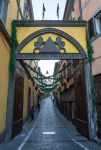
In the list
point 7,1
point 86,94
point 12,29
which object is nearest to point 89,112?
point 86,94

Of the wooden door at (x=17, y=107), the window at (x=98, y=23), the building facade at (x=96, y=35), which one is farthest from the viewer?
the wooden door at (x=17, y=107)

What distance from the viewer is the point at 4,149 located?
7379mm

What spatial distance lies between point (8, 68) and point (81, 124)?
5013mm

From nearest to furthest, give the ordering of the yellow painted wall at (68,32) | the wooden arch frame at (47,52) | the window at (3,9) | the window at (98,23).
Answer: the window at (3,9)
the window at (98,23)
the wooden arch frame at (47,52)
the yellow painted wall at (68,32)

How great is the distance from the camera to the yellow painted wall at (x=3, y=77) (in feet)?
26.9

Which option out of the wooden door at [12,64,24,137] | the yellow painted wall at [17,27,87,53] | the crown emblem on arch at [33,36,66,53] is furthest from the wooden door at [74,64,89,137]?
the wooden door at [12,64,24,137]

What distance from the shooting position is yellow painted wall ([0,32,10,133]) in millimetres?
8207

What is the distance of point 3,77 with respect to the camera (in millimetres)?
8539

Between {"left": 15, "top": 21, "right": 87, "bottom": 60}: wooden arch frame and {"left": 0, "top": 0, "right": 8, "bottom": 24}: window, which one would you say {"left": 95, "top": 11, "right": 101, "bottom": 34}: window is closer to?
{"left": 15, "top": 21, "right": 87, "bottom": 60}: wooden arch frame

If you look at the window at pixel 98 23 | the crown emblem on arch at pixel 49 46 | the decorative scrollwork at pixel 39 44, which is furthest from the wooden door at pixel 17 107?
the window at pixel 98 23

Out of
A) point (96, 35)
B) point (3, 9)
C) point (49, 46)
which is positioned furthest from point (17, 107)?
point (96, 35)

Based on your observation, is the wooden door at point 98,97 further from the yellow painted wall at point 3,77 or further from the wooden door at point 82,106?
the yellow painted wall at point 3,77

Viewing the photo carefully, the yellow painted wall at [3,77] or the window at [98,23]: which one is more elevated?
the window at [98,23]

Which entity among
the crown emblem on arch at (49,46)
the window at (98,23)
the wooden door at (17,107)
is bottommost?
the wooden door at (17,107)
